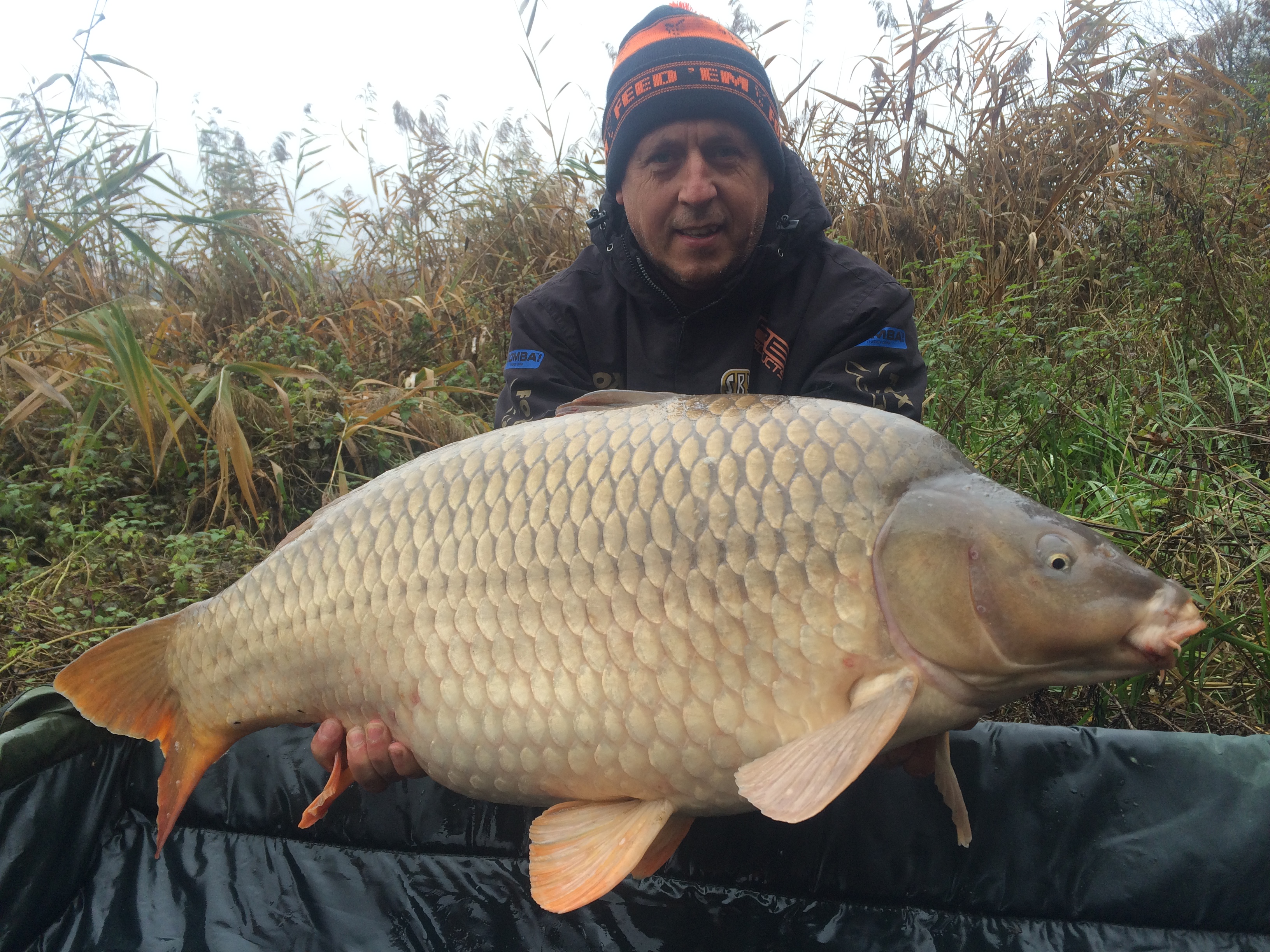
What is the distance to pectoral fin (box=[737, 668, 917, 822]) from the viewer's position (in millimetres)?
753

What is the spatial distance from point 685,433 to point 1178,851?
87 centimetres

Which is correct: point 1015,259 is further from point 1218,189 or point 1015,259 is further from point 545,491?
point 545,491

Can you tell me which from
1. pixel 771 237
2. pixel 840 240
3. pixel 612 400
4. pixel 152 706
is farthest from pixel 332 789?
pixel 840 240

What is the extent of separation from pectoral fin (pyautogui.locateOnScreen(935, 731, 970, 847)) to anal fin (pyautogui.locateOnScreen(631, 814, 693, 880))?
304 millimetres

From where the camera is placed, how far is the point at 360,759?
1.07 metres

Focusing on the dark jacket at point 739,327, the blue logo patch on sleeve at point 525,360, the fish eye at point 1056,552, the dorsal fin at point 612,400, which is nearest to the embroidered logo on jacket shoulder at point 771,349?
the dark jacket at point 739,327

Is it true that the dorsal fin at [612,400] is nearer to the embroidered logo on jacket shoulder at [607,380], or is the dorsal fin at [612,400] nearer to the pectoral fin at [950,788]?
the pectoral fin at [950,788]

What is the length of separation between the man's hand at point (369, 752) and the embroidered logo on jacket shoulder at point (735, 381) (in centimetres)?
88

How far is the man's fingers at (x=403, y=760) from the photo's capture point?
3.46ft

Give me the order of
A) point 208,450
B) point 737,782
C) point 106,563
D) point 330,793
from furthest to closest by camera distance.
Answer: point 208,450 < point 106,563 < point 330,793 < point 737,782

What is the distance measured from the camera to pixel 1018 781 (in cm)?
116

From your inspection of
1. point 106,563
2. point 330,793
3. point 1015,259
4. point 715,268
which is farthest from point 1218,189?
point 106,563

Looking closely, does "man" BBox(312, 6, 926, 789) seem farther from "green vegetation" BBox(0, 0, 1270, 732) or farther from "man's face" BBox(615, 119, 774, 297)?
"green vegetation" BBox(0, 0, 1270, 732)

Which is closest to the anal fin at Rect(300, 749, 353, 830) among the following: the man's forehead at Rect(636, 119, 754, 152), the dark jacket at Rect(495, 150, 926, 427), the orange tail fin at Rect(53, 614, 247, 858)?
the orange tail fin at Rect(53, 614, 247, 858)
